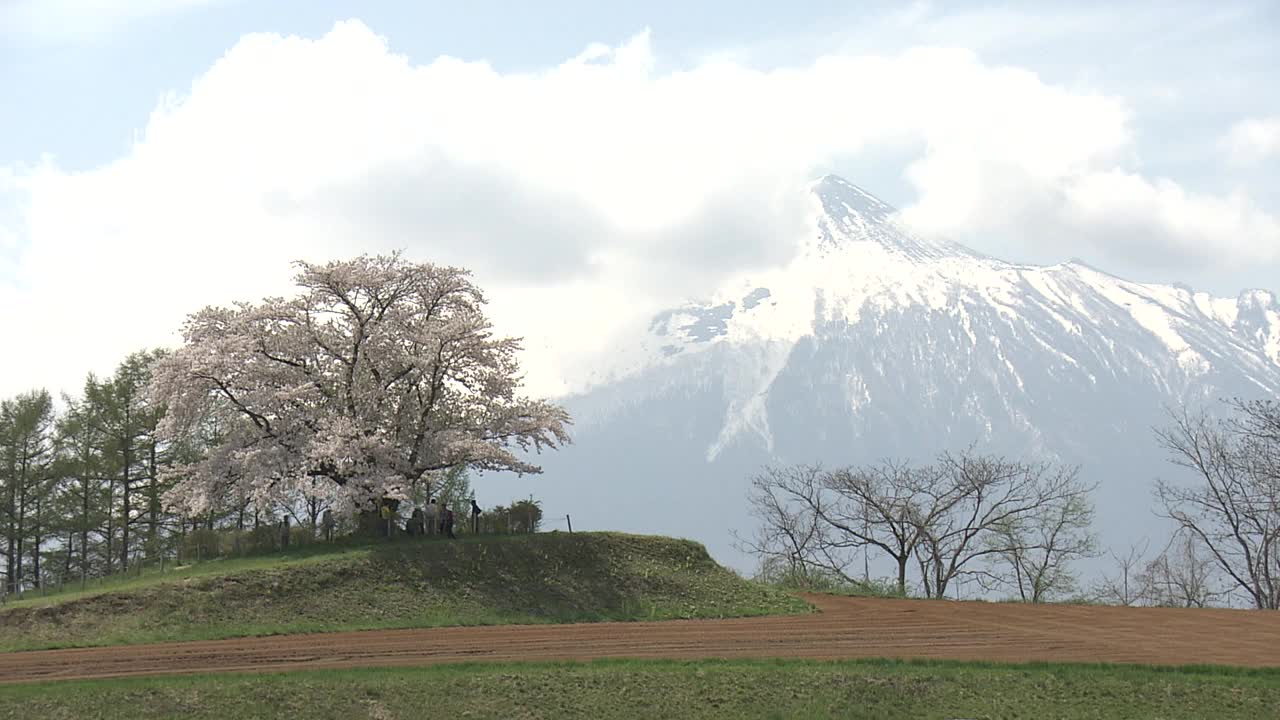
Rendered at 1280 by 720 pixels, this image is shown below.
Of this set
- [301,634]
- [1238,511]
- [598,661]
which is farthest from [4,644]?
[1238,511]

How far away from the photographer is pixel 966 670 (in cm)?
3572

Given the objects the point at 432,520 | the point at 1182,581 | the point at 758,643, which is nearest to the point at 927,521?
the point at 1182,581

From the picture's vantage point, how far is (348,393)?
2094 inches

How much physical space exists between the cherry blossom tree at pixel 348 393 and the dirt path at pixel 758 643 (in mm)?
10725

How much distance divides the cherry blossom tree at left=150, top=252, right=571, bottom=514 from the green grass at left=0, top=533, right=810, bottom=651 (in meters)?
3.63

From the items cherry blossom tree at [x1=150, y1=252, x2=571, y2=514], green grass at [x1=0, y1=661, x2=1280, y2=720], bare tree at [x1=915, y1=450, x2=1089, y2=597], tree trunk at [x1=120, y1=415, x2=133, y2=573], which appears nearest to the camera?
green grass at [x1=0, y1=661, x2=1280, y2=720]

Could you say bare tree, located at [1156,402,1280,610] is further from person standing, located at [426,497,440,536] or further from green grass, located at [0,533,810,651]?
person standing, located at [426,497,440,536]

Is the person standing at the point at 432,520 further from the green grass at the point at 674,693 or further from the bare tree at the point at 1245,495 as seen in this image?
the bare tree at the point at 1245,495

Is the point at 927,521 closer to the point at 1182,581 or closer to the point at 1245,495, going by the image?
the point at 1245,495

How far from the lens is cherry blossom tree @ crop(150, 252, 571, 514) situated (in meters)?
50.9

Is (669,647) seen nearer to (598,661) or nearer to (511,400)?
(598,661)

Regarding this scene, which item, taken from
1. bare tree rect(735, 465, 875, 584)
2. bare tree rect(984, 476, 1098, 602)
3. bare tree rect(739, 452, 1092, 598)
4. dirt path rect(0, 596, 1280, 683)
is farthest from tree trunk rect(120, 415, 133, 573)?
bare tree rect(984, 476, 1098, 602)

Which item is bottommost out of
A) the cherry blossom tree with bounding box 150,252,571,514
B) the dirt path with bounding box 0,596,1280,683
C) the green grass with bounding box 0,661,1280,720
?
the green grass with bounding box 0,661,1280,720

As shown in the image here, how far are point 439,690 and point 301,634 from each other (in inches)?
400
